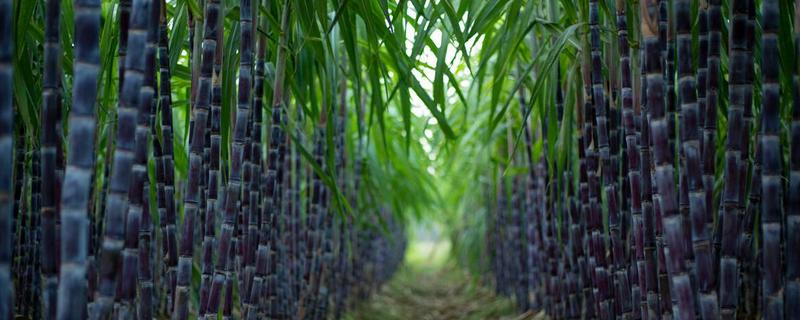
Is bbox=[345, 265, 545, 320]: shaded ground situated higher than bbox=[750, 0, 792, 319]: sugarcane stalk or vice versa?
bbox=[750, 0, 792, 319]: sugarcane stalk

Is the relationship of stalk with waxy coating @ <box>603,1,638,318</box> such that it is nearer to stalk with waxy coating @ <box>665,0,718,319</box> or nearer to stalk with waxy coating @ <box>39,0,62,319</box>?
stalk with waxy coating @ <box>665,0,718,319</box>

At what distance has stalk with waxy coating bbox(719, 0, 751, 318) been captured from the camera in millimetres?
1396

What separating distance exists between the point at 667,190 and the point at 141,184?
2.99 ft

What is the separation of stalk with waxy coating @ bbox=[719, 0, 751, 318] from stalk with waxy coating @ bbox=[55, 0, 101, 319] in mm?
1063

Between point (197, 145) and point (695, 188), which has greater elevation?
point (197, 145)

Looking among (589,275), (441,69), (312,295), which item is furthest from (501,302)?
(441,69)

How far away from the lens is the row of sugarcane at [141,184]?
1.13 meters

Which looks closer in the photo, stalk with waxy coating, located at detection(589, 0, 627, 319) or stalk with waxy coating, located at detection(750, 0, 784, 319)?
stalk with waxy coating, located at detection(750, 0, 784, 319)

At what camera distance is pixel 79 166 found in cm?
112

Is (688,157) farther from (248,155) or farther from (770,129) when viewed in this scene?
(248,155)

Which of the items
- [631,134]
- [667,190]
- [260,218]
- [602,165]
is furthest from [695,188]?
[260,218]

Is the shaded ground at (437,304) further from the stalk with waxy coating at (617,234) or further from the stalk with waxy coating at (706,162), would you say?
the stalk with waxy coating at (706,162)

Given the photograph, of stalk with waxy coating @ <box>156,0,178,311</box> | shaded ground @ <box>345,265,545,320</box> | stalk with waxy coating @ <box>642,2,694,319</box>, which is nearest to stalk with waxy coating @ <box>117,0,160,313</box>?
stalk with waxy coating @ <box>156,0,178,311</box>

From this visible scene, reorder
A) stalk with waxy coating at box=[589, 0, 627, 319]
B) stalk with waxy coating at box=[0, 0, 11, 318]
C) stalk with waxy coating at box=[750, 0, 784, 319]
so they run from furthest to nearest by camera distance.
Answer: stalk with waxy coating at box=[589, 0, 627, 319]
stalk with waxy coating at box=[750, 0, 784, 319]
stalk with waxy coating at box=[0, 0, 11, 318]
